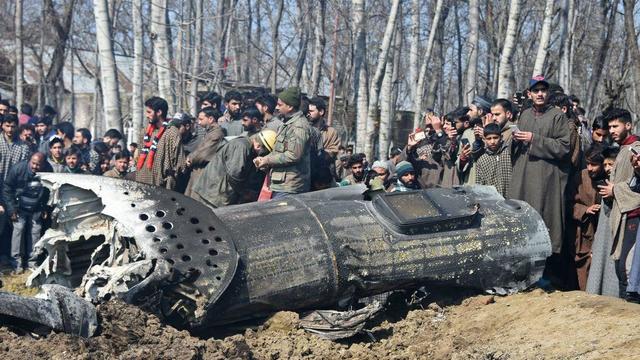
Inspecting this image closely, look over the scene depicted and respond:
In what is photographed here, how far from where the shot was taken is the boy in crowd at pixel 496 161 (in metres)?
8.61

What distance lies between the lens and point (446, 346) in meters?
6.49

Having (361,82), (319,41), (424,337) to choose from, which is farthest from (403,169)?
(319,41)

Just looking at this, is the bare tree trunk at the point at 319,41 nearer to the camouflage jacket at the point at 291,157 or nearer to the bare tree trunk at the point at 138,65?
the bare tree trunk at the point at 138,65

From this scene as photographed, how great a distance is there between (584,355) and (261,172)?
14.6ft

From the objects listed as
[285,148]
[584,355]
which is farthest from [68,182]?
[584,355]

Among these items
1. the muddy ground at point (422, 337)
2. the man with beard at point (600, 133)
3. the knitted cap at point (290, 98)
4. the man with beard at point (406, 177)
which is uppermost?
Result: the knitted cap at point (290, 98)

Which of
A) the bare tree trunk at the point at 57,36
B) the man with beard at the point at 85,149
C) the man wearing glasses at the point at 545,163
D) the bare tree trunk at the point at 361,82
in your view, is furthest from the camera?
the bare tree trunk at the point at 57,36

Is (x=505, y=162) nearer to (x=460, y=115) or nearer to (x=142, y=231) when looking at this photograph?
(x=460, y=115)

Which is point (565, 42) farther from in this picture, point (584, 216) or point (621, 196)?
point (621, 196)

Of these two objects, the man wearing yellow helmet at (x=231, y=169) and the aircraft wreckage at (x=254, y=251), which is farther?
the man wearing yellow helmet at (x=231, y=169)

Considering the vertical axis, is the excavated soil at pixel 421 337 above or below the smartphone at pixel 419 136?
below

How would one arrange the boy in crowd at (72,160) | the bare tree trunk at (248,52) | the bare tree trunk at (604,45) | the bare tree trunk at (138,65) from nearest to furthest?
the boy in crowd at (72,160) < the bare tree trunk at (138,65) < the bare tree trunk at (604,45) < the bare tree trunk at (248,52)

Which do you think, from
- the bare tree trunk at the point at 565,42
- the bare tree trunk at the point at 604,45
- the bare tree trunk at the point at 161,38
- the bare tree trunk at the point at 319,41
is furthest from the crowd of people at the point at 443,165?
the bare tree trunk at the point at 604,45

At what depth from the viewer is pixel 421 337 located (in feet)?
22.4
